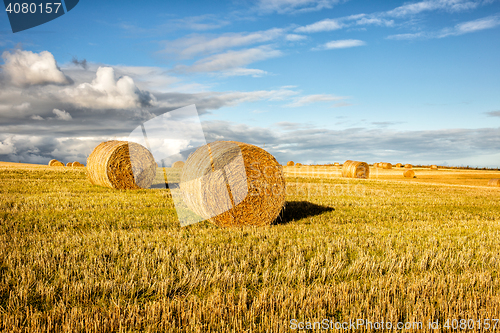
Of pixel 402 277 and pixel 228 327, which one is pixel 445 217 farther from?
pixel 228 327

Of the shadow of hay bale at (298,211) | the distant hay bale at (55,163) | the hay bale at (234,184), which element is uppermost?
the distant hay bale at (55,163)

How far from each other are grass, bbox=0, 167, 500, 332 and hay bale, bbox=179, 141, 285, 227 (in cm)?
49

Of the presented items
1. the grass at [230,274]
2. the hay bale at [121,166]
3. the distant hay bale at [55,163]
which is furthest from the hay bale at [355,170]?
the distant hay bale at [55,163]

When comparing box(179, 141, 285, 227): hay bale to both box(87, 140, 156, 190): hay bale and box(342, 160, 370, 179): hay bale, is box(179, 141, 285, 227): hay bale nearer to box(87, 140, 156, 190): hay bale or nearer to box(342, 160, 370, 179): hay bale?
box(87, 140, 156, 190): hay bale

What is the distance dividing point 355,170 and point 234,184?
72.2 feet

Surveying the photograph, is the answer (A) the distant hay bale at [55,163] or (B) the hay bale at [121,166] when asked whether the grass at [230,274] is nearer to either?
(B) the hay bale at [121,166]

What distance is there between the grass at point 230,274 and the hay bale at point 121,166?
6216 mm

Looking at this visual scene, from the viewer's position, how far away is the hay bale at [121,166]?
13953mm

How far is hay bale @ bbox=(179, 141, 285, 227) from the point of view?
24.4ft

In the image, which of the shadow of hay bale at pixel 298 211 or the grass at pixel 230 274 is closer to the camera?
the grass at pixel 230 274

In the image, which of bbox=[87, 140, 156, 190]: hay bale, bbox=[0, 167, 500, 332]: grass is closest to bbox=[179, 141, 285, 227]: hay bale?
bbox=[0, 167, 500, 332]: grass

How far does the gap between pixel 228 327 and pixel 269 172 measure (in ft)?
17.6

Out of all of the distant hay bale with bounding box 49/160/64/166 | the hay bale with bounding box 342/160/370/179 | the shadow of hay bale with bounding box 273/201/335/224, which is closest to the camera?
the shadow of hay bale with bounding box 273/201/335/224

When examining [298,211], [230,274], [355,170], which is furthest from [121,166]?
[355,170]
